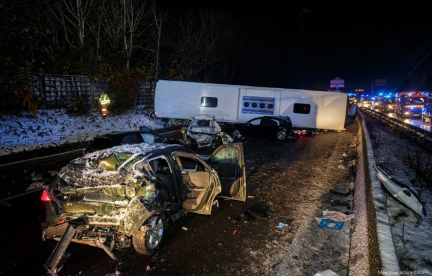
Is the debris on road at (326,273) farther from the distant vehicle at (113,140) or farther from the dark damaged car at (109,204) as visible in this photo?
the distant vehicle at (113,140)

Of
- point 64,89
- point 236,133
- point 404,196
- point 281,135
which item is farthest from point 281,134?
point 64,89

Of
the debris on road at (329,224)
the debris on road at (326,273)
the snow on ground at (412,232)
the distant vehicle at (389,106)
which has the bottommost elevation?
the debris on road at (329,224)

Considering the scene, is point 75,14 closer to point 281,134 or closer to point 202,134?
point 202,134

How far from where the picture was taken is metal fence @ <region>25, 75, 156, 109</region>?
53.3 ft

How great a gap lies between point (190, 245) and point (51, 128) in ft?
43.3

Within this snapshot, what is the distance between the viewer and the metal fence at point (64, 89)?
16234 mm

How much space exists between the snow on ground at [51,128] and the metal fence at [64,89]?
0.81 metres

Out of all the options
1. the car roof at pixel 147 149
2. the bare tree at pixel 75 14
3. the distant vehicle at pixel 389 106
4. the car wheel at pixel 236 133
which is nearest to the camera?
the car roof at pixel 147 149

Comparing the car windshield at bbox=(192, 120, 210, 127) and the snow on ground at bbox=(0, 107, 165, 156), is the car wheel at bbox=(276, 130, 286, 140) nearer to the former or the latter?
the car windshield at bbox=(192, 120, 210, 127)

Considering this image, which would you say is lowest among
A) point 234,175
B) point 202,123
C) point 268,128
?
point 234,175

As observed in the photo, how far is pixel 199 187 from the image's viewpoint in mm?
5090

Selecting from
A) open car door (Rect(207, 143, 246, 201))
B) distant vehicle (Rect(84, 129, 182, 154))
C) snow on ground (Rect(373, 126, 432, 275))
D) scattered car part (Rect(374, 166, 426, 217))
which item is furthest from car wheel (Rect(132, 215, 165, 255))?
scattered car part (Rect(374, 166, 426, 217))

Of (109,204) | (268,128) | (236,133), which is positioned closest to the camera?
(109,204)

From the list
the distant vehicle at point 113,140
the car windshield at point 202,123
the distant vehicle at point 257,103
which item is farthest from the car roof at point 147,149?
the distant vehicle at point 257,103
